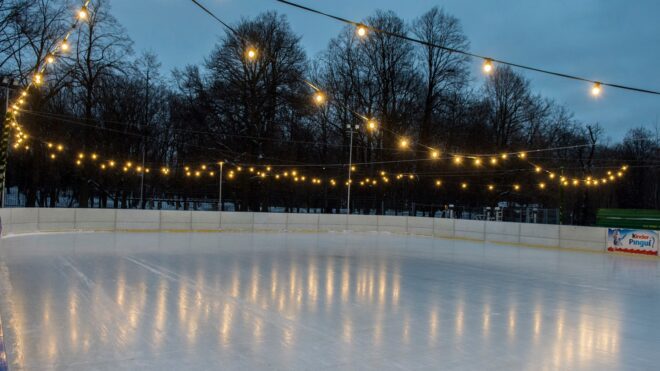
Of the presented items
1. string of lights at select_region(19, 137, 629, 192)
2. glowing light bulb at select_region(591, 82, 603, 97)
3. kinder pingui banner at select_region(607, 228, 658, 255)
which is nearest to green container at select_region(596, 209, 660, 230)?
kinder pingui banner at select_region(607, 228, 658, 255)

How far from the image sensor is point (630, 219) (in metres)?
22.3

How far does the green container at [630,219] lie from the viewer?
21.4m

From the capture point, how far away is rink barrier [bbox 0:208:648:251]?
20.7 m

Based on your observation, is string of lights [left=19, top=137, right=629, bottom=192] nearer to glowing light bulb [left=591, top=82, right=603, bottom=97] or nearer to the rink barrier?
the rink barrier

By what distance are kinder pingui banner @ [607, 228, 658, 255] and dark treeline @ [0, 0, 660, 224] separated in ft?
42.3

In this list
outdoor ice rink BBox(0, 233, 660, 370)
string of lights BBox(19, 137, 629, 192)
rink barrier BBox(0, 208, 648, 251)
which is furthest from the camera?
string of lights BBox(19, 137, 629, 192)

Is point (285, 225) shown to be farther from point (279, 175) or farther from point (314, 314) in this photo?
point (314, 314)

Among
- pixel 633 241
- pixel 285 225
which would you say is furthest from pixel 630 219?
pixel 285 225

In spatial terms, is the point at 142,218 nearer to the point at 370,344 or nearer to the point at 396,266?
the point at 396,266

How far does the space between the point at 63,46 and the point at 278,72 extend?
2299 cm

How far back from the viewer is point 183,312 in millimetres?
7219

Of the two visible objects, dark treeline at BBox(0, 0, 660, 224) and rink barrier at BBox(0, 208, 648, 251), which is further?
dark treeline at BBox(0, 0, 660, 224)

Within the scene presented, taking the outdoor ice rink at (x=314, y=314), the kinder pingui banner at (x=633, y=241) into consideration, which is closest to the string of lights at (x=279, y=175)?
the kinder pingui banner at (x=633, y=241)

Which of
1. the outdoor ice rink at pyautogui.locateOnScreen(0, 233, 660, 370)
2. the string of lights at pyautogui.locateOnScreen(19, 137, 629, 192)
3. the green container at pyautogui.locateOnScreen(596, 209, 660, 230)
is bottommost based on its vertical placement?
the outdoor ice rink at pyautogui.locateOnScreen(0, 233, 660, 370)
